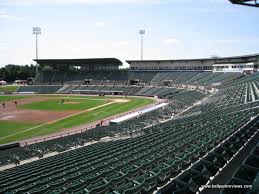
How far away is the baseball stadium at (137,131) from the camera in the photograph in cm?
740

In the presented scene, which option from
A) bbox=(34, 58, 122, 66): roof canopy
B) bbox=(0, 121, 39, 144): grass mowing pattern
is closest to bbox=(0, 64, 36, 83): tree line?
bbox=(34, 58, 122, 66): roof canopy

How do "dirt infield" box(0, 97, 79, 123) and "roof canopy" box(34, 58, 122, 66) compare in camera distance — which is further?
"roof canopy" box(34, 58, 122, 66)

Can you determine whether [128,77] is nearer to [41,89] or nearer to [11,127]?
[41,89]

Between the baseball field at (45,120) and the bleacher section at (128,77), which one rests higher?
the bleacher section at (128,77)

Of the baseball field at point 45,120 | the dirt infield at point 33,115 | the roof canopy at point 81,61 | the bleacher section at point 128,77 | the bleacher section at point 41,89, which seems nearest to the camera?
the baseball field at point 45,120

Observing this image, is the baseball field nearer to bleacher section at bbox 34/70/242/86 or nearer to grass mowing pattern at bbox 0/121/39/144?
grass mowing pattern at bbox 0/121/39/144

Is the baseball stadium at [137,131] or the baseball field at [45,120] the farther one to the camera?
the baseball field at [45,120]

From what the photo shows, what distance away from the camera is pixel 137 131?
81.5 feet

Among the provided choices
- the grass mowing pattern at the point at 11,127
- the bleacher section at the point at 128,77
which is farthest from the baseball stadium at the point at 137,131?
the bleacher section at the point at 128,77

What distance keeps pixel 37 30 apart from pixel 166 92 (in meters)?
55.4

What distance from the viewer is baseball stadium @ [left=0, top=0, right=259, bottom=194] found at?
7398 mm

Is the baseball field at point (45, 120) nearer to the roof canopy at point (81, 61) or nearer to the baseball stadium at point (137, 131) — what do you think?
the baseball stadium at point (137, 131)

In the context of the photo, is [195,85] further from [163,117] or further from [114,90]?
[163,117]

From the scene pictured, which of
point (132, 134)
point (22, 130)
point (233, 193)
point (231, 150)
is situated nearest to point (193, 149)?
point (231, 150)
